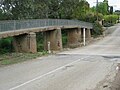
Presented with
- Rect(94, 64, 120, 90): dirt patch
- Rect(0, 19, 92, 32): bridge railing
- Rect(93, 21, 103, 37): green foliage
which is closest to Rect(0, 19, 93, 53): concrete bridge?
Rect(0, 19, 92, 32): bridge railing

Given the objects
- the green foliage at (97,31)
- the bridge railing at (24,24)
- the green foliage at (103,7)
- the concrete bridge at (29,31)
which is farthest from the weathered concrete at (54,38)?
the green foliage at (103,7)

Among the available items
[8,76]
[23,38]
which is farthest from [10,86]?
[23,38]

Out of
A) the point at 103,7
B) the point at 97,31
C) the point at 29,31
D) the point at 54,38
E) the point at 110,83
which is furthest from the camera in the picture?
the point at 103,7

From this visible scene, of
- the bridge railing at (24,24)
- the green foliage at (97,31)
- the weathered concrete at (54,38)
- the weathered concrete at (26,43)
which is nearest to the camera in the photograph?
the bridge railing at (24,24)

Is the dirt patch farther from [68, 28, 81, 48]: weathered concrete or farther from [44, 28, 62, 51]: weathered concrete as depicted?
[68, 28, 81, 48]: weathered concrete

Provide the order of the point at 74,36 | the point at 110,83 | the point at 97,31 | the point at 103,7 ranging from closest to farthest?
the point at 110,83 < the point at 74,36 < the point at 97,31 < the point at 103,7

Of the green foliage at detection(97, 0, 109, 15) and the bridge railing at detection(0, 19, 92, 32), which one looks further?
the green foliage at detection(97, 0, 109, 15)

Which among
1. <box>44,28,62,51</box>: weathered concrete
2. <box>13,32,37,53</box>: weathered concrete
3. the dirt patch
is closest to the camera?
the dirt patch

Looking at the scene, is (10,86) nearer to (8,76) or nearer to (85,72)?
(8,76)

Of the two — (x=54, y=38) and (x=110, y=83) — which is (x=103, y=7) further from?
(x=110, y=83)

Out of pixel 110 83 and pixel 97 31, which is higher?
pixel 110 83

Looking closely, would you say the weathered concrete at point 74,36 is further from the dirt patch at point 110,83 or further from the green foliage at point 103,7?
the green foliage at point 103,7

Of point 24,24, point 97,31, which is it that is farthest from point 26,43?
point 97,31

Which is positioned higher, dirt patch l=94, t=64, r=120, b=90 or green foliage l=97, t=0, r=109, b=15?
green foliage l=97, t=0, r=109, b=15
